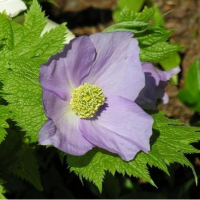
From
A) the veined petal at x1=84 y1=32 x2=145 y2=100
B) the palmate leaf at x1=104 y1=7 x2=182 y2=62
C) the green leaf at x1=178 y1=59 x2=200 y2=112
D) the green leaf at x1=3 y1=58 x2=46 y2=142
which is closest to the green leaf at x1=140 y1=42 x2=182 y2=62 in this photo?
the palmate leaf at x1=104 y1=7 x2=182 y2=62

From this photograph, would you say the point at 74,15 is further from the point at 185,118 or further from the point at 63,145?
the point at 63,145

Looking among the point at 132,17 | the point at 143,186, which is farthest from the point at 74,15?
the point at 132,17

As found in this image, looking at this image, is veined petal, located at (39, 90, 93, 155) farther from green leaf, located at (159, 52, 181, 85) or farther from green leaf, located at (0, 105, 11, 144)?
green leaf, located at (159, 52, 181, 85)

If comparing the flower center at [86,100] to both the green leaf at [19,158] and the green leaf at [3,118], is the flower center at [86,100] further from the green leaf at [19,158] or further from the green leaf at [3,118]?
the green leaf at [19,158]

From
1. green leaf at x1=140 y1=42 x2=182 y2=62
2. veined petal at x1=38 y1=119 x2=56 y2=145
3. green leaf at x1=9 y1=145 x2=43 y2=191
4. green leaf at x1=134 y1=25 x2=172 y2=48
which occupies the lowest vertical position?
green leaf at x1=9 y1=145 x2=43 y2=191

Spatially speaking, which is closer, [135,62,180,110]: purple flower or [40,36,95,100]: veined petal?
[40,36,95,100]: veined petal

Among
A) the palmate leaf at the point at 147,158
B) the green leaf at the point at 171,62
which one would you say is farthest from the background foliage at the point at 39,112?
the green leaf at the point at 171,62
